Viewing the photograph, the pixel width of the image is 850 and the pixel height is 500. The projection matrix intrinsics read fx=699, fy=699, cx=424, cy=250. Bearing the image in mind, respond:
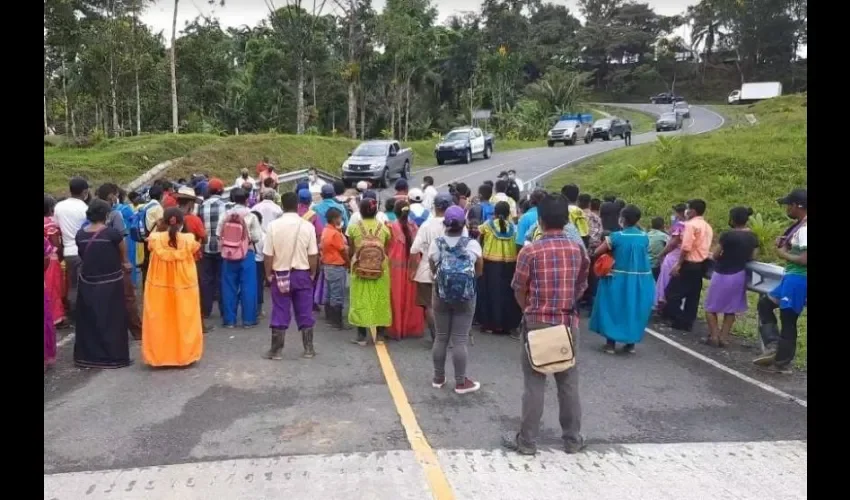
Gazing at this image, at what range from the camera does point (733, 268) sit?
809 centimetres

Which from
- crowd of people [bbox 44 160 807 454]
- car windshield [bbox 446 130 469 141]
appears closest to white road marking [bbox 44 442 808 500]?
crowd of people [bbox 44 160 807 454]

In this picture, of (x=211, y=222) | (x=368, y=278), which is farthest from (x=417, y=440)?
(x=211, y=222)

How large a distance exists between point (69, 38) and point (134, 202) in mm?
20071

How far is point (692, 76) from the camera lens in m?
75.2

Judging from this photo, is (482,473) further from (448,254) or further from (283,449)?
(448,254)

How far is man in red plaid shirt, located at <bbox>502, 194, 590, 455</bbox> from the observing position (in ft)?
16.7

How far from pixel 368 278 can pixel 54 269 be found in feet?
12.2

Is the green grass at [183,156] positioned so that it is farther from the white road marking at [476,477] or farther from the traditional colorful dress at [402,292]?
the white road marking at [476,477]

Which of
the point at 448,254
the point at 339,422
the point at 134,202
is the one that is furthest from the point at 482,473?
the point at 134,202

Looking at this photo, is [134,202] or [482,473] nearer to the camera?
[482,473]

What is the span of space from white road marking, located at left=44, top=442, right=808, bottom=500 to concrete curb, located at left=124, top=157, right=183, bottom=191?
48.2 feet

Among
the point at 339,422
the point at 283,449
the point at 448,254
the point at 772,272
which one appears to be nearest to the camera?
the point at 283,449

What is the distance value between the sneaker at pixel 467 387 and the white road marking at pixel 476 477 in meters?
1.28

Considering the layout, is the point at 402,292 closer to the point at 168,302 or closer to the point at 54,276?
the point at 168,302
